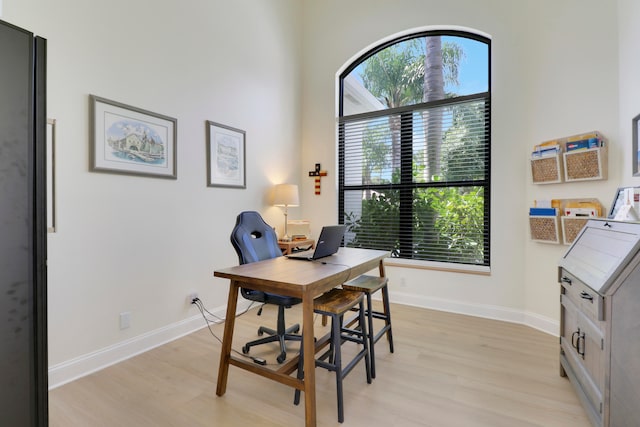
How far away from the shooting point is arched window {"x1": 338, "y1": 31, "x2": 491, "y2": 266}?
3475mm

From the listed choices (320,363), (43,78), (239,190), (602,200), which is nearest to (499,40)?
(602,200)

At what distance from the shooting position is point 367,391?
201 centimetres

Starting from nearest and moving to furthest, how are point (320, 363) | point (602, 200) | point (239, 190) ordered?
point (320, 363) < point (602, 200) < point (239, 190)

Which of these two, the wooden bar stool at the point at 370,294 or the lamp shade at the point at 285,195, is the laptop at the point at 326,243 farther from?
the lamp shade at the point at 285,195

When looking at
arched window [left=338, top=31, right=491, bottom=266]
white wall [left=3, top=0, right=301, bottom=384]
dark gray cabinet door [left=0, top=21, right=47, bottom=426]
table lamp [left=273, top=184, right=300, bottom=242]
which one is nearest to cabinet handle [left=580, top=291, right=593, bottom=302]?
arched window [left=338, top=31, right=491, bottom=266]

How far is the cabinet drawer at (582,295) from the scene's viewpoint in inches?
57.7

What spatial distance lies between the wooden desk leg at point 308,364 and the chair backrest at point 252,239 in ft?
2.69

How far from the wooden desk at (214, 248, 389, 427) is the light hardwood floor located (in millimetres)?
200

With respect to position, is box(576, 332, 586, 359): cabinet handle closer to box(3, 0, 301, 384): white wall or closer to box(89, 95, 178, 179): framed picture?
box(3, 0, 301, 384): white wall

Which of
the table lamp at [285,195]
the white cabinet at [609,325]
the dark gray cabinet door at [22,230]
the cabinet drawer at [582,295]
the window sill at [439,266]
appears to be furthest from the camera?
the table lamp at [285,195]

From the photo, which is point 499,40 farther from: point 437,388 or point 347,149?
point 437,388

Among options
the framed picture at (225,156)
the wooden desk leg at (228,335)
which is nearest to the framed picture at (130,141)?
the framed picture at (225,156)

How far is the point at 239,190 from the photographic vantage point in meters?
3.45

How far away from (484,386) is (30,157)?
2.58 m
